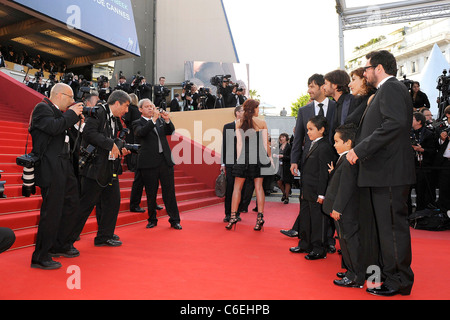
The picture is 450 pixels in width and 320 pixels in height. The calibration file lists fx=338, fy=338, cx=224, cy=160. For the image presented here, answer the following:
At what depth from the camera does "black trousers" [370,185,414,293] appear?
7.16 feet

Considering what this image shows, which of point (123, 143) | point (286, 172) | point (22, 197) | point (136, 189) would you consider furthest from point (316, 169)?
point (286, 172)

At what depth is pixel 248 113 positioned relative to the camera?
4.31 metres

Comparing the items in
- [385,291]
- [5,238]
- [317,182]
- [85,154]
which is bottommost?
[385,291]

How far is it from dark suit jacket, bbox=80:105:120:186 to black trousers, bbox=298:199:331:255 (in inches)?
78.9

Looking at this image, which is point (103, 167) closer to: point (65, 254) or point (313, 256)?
point (65, 254)

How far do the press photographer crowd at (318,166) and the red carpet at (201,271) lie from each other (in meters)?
0.18

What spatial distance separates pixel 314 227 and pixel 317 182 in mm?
423

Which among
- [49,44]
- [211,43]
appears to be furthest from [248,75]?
[49,44]

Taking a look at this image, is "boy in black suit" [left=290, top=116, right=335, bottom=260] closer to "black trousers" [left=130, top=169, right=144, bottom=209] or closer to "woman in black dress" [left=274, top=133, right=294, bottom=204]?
"black trousers" [left=130, top=169, right=144, bottom=209]

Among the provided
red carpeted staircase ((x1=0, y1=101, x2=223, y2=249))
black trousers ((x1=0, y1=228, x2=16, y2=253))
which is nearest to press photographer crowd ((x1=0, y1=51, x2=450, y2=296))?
red carpeted staircase ((x1=0, y1=101, x2=223, y2=249))

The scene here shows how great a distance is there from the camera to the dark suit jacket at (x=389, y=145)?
7.23ft
